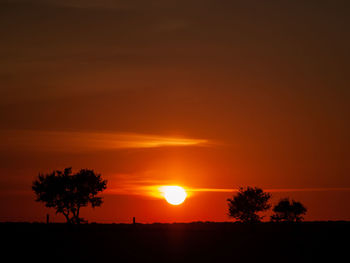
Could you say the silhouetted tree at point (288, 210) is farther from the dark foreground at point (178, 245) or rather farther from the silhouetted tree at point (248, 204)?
the dark foreground at point (178, 245)

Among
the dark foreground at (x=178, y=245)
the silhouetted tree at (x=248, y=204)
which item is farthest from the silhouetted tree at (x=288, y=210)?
the dark foreground at (x=178, y=245)

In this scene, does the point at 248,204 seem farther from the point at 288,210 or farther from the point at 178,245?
the point at 178,245

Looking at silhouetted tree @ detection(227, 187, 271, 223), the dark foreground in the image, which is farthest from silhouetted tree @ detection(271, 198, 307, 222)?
the dark foreground

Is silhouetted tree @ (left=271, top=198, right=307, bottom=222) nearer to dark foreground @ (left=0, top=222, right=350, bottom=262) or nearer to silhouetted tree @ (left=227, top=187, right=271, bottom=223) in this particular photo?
silhouetted tree @ (left=227, top=187, right=271, bottom=223)

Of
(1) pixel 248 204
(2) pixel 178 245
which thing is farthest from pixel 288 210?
(2) pixel 178 245

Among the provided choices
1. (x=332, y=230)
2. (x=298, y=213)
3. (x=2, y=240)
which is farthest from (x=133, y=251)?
(x=298, y=213)

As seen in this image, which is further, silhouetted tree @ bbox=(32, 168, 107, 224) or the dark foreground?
silhouetted tree @ bbox=(32, 168, 107, 224)

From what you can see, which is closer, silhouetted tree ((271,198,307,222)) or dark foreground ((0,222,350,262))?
dark foreground ((0,222,350,262))

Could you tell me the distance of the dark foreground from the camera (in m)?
53.6

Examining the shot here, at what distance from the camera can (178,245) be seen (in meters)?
59.4

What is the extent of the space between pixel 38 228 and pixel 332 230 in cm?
3931

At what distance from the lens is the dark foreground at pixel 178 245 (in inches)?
2109

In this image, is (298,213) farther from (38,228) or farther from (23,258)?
(23,258)

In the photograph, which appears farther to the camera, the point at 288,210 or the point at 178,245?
the point at 288,210
